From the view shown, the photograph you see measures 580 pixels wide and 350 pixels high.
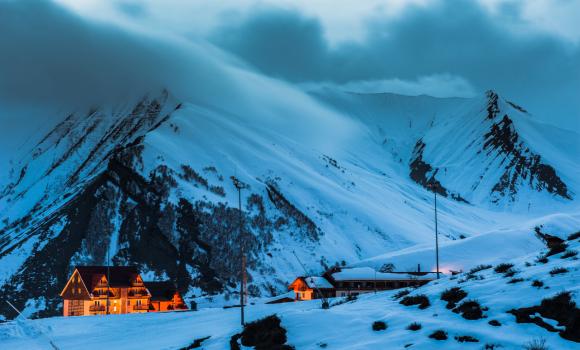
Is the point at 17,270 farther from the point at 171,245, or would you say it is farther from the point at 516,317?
the point at 516,317

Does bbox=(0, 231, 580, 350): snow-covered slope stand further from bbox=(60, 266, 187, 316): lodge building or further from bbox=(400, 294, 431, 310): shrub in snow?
bbox=(60, 266, 187, 316): lodge building

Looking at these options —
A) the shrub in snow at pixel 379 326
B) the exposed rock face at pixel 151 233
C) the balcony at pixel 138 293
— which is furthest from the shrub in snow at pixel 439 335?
the exposed rock face at pixel 151 233

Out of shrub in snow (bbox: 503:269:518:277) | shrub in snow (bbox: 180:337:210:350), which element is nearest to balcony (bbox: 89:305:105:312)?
shrub in snow (bbox: 180:337:210:350)

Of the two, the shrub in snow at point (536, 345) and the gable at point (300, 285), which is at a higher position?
the gable at point (300, 285)

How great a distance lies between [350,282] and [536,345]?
8259cm

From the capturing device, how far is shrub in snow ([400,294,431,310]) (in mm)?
27438

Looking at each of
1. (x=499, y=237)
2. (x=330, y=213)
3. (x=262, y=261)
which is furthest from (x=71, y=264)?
(x=499, y=237)

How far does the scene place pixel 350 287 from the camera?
102 metres

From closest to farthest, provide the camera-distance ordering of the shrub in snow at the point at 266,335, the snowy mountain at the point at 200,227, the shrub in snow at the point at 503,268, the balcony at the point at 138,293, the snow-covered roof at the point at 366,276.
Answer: the shrub in snow at the point at 266,335 < the shrub in snow at the point at 503,268 < the snow-covered roof at the point at 366,276 < the balcony at the point at 138,293 < the snowy mountain at the point at 200,227

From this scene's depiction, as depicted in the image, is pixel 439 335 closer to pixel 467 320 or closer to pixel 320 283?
pixel 467 320

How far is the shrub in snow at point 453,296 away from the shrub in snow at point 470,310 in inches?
33.9

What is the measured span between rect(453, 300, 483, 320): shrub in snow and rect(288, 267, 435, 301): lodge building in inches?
2905

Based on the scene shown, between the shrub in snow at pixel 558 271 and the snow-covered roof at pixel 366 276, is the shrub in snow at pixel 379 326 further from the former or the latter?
the snow-covered roof at pixel 366 276

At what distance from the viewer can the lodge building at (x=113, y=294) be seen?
100875 millimetres
